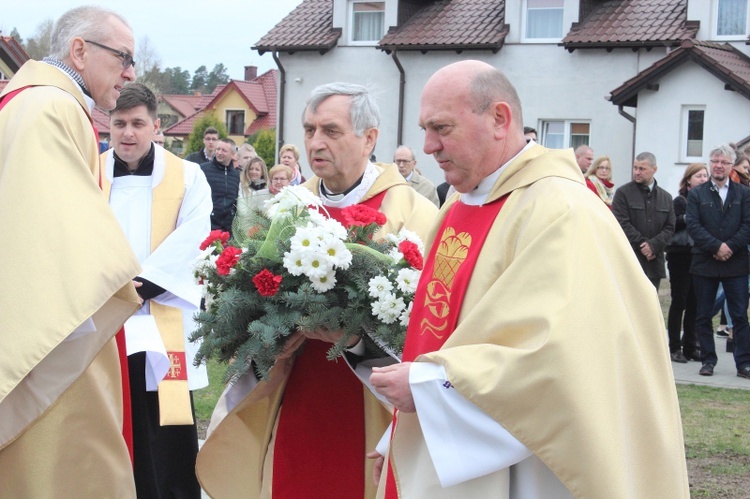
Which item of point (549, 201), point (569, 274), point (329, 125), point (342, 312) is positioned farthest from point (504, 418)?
point (329, 125)

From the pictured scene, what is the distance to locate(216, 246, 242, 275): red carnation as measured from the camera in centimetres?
360

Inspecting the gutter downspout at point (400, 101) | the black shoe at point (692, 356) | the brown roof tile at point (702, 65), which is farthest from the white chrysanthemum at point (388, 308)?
the gutter downspout at point (400, 101)

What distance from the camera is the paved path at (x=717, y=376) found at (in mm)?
9211

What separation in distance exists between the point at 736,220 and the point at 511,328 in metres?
7.46

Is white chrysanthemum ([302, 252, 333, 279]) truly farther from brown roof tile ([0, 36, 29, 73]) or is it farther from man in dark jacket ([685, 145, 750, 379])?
brown roof tile ([0, 36, 29, 73])

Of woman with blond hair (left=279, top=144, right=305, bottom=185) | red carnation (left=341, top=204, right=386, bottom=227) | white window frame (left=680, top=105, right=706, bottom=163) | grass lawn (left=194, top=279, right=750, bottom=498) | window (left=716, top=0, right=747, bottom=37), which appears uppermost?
window (left=716, top=0, right=747, bottom=37)

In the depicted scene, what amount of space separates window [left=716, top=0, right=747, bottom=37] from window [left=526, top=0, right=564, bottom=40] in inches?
148

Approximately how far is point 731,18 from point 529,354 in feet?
73.4

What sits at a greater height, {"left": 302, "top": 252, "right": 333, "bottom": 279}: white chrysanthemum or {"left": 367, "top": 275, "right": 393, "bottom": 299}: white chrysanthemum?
{"left": 302, "top": 252, "right": 333, "bottom": 279}: white chrysanthemum

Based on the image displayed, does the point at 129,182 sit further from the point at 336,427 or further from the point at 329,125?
the point at 336,427

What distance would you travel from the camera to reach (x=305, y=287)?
351 cm

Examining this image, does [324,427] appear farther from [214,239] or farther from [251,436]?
[214,239]

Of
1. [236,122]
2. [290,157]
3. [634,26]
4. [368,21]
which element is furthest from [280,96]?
[236,122]

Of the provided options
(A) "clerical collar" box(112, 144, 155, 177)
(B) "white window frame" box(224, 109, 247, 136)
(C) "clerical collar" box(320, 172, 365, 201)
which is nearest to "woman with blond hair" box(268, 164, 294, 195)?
(A) "clerical collar" box(112, 144, 155, 177)
